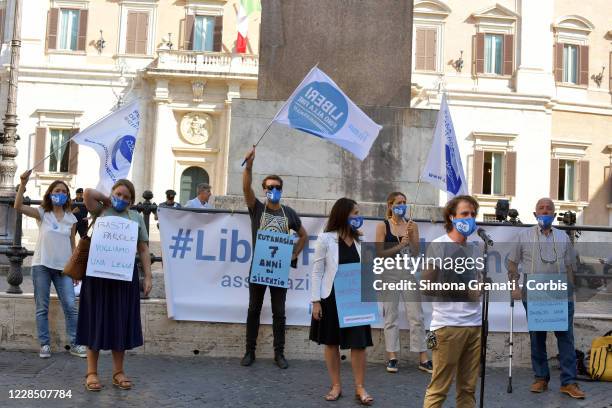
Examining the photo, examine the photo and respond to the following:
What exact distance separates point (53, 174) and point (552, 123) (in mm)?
21434

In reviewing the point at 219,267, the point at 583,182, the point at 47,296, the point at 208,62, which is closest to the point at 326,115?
the point at 219,267

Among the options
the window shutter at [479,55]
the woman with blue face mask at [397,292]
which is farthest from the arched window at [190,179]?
the woman with blue face mask at [397,292]

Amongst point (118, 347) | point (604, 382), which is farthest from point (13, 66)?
point (604, 382)

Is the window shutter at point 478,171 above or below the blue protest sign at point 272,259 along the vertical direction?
above

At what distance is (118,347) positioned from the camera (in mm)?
5879

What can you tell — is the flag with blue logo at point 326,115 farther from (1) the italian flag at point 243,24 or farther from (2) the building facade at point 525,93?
(2) the building facade at point 525,93

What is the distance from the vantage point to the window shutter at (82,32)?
31812 millimetres

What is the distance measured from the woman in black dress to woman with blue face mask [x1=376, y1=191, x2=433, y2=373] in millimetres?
915

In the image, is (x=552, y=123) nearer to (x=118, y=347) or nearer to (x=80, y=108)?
(x=80, y=108)

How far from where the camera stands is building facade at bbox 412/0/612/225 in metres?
32.4

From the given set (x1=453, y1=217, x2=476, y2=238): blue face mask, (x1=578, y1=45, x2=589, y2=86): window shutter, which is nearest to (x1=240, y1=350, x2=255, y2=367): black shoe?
(x1=453, y1=217, x2=476, y2=238): blue face mask

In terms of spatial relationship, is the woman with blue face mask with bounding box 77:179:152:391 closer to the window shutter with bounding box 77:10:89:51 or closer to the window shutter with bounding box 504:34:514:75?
the window shutter with bounding box 77:10:89:51

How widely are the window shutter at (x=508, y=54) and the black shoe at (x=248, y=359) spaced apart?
92.7ft

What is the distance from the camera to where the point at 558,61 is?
33.1 metres
